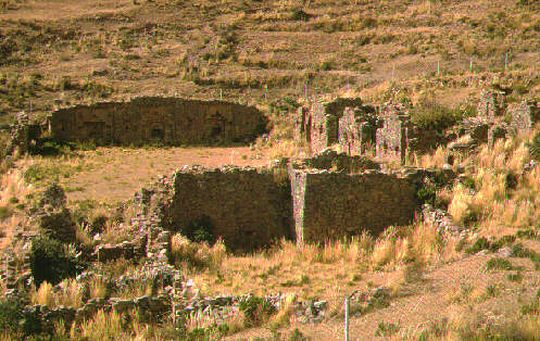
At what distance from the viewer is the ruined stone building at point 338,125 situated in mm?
21367

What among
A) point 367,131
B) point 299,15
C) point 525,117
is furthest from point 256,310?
point 299,15

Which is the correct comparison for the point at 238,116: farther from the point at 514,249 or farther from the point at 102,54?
the point at 514,249

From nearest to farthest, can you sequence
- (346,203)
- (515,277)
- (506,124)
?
(515,277)
(346,203)
(506,124)

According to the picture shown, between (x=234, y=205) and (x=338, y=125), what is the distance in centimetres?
973

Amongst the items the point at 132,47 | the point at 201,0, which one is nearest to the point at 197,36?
the point at 132,47

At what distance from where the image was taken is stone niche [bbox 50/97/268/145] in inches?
1267

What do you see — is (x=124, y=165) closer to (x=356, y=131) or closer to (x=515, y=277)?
(x=356, y=131)

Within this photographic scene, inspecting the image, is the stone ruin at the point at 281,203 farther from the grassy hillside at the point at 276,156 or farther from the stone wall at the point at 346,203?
the grassy hillside at the point at 276,156

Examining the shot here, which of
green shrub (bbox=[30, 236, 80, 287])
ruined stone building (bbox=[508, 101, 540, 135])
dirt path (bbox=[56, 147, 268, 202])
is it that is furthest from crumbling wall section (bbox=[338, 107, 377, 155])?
green shrub (bbox=[30, 236, 80, 287])

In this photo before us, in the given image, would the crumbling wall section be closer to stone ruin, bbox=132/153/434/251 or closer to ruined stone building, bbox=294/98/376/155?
ruined stone building, bbox=294/98/376/155

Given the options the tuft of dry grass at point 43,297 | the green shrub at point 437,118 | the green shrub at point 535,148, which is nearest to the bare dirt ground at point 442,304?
the tuft of dry grass at point 43,297

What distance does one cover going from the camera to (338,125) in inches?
951

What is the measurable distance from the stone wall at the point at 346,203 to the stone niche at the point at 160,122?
745 inches

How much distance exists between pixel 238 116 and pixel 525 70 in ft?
44.5
